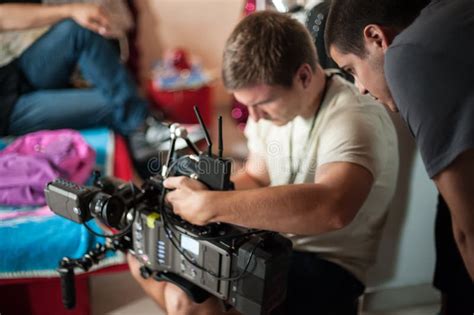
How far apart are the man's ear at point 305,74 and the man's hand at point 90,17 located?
86 centimetres

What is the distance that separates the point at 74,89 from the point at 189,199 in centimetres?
120

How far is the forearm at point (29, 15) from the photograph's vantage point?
1.70 meters

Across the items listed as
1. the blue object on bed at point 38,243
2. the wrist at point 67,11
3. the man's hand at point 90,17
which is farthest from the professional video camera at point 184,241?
the wrist at point 67,11

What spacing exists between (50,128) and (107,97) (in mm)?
238

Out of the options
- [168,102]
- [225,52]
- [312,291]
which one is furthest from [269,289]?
[168,102]

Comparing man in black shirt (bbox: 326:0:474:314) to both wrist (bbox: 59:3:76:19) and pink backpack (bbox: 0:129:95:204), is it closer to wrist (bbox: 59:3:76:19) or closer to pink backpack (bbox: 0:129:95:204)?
pink backpack (bbox: 0:129:95:204)

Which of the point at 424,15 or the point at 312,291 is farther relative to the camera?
the point at 312,291

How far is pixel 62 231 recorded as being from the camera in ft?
3.88

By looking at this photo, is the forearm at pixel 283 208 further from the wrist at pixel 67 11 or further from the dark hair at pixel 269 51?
the wrist at pixel 67 11

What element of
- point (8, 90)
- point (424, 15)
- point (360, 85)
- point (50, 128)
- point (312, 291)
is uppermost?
point (424, 15)

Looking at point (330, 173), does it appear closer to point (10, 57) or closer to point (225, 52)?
point (225, 52)

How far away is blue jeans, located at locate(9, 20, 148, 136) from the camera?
1765mm

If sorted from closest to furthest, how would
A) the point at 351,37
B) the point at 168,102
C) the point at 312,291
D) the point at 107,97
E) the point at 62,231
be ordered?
the point at 351,37 → the point at 312,291 → the point at 62,231 → the point at 107,97 → the point at 168,102

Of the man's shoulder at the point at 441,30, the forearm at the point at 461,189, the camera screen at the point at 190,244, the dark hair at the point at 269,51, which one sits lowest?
the camera screen at the point at 190,244
